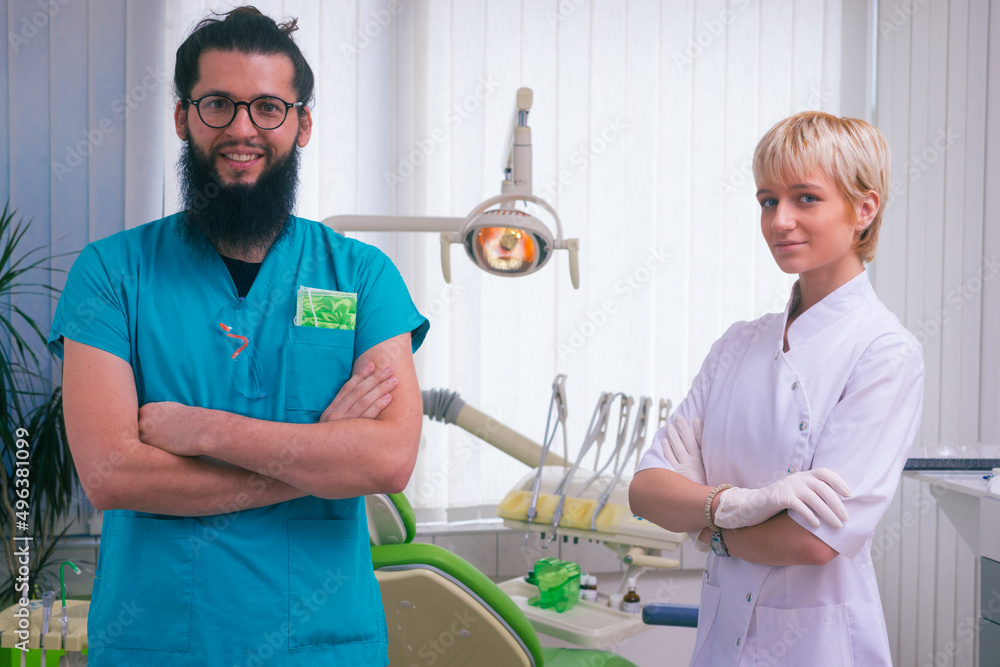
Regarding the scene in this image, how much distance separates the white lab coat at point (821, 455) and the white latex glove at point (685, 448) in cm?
3

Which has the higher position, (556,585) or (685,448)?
(685,448)

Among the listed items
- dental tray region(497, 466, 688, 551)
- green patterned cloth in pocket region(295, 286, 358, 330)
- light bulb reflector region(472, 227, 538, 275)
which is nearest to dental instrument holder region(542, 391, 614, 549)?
dental tray region(497, 466, 688, 551)

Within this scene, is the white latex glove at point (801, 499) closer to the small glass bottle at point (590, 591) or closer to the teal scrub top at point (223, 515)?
the teal scrub top at point (223, 515)

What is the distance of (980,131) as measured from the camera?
8.41ft

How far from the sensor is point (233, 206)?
3.88 ft

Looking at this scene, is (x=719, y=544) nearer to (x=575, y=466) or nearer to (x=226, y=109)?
(x=575, y=466)

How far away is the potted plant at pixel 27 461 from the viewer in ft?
6.90

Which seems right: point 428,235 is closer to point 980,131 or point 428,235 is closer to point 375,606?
point 375,606

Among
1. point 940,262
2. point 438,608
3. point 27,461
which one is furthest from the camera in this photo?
point 940,262

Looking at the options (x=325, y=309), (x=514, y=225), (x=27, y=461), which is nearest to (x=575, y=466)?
(x=514, y=225)

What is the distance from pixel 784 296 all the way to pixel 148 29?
2410mm

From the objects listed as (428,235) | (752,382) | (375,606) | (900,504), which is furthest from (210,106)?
(900,504)

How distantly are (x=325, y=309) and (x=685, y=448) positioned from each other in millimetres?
609

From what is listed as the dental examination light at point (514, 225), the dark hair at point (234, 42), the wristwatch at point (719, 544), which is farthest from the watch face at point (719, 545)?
the dark hair at point (234, 42)
